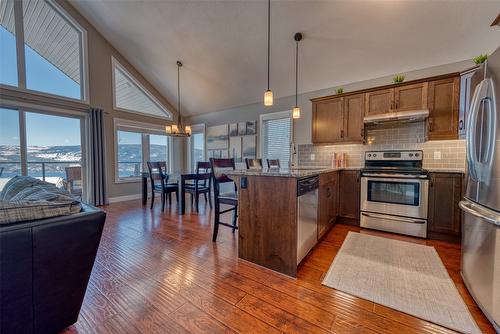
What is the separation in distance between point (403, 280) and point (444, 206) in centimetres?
152

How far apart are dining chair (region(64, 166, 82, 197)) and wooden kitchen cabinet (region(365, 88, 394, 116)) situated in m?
5.85

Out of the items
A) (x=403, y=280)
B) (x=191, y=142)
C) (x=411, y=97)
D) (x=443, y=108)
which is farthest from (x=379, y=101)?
(x=191, y=142)

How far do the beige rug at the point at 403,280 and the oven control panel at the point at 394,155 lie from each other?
131cm

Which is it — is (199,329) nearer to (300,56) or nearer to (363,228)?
(363,228)

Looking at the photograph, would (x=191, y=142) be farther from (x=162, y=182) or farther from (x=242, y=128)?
(x=162, y=182)

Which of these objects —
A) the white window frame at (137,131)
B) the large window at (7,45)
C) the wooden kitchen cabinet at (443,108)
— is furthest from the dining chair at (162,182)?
the wooden kitchen cabinet at (443,108)

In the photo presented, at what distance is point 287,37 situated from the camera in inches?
131

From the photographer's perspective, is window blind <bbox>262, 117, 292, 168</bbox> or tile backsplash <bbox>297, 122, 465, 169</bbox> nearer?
tile backsplash <bbox>297, 122, 465, 169</bbox>

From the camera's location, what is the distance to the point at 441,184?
8.52 ft

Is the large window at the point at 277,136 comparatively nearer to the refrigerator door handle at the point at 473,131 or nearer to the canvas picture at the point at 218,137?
the canvas picture at the point at 218,137

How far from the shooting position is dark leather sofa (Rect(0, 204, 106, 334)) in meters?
0.90

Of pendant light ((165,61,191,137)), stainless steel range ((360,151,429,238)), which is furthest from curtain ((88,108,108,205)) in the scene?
stainless steel range ((360,151,429,238))

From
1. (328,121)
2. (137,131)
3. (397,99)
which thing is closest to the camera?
(397,99)

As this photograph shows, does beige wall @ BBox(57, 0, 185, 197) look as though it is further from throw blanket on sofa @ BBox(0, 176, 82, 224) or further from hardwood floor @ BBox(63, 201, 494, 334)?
throw blanket on sofa @ BBox(0, 176, 82, 224)
